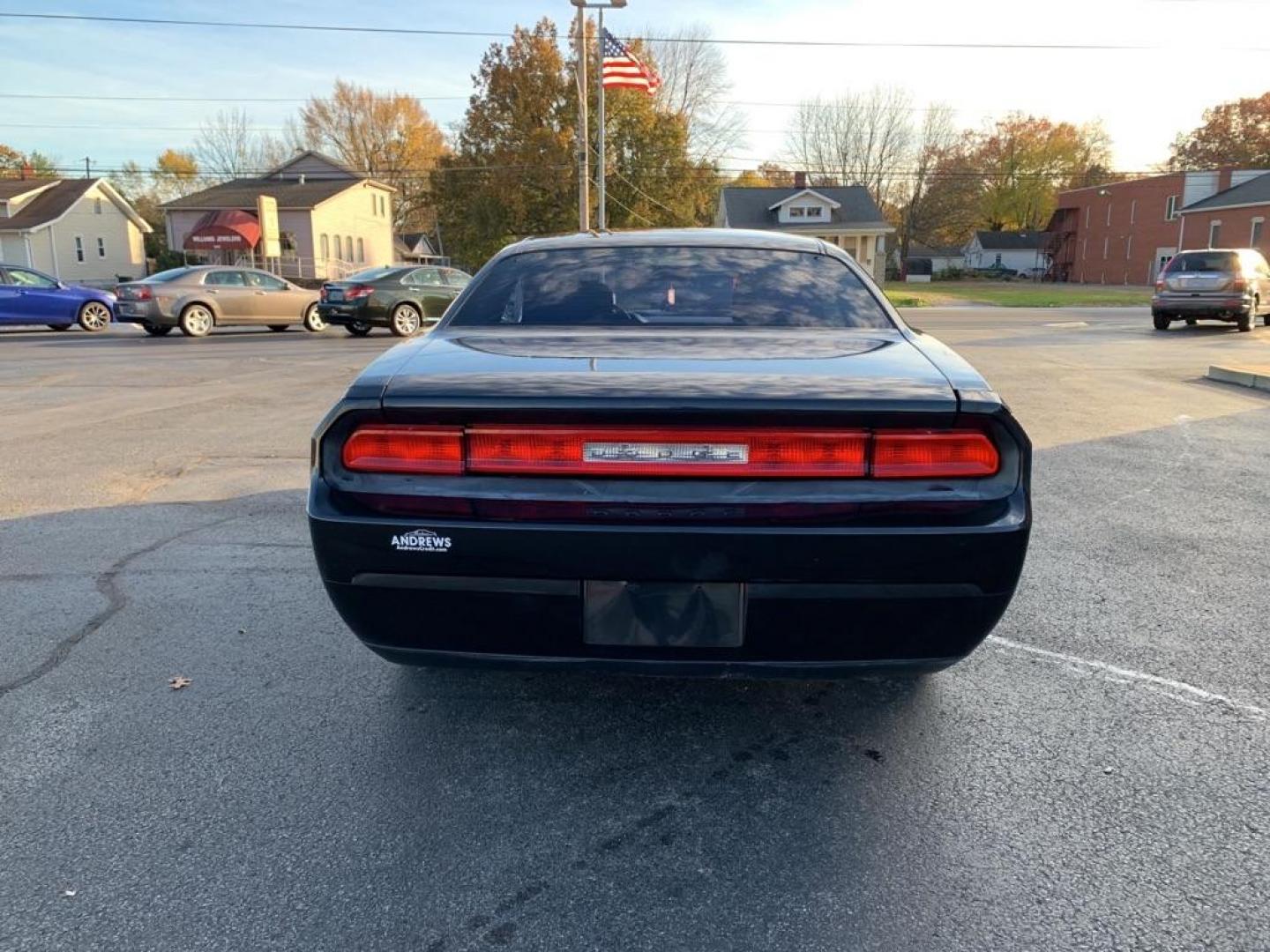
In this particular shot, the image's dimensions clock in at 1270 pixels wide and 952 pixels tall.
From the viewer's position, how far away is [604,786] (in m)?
2.60

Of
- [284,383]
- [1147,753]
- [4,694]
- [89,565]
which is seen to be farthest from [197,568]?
[284,383]

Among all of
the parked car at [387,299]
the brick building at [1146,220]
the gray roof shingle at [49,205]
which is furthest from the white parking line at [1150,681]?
the gray roof shingle at [49,205]

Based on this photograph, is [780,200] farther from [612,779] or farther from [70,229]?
[612,779]

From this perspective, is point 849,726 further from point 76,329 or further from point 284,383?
point 76,329

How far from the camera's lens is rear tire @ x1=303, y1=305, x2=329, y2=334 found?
A: 1927cm

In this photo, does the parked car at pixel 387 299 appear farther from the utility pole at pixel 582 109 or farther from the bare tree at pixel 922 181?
the bare tree at pixel 922 181

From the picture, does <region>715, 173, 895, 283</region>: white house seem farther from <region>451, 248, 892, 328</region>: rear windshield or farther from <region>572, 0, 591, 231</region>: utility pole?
<region>451, 248, 892, 328</region>: rear windshield

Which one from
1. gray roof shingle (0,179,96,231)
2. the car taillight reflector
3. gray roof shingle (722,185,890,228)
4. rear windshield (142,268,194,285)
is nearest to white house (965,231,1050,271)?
gray roof shingle (722,185,890,228)

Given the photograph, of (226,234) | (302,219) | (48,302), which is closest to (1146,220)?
(302,219)

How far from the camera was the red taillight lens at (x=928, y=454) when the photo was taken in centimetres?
230

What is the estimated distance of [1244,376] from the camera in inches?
425

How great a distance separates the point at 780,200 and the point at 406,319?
124ft

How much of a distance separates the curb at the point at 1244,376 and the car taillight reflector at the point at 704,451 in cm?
1045

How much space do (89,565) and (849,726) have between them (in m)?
3.72
